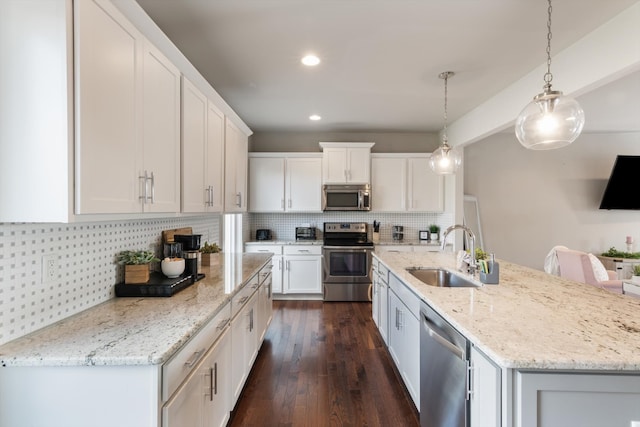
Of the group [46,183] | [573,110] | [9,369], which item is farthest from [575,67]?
[9,369]

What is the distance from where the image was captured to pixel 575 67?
238 cm

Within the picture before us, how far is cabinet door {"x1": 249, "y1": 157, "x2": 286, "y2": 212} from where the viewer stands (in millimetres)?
4875

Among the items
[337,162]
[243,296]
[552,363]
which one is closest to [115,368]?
[243,296]

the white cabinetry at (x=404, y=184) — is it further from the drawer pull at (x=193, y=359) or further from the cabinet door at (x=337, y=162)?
the drawer pull at (x=193, y=359)

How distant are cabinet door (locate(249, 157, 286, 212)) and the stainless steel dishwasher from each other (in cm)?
339

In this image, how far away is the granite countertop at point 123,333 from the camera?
103cm

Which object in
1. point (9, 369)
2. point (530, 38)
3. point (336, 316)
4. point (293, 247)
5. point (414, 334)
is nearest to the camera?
point (9, 369)

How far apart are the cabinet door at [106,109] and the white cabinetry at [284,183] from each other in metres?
3.38

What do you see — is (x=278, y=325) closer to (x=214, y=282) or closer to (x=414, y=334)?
(x=214, y=282)

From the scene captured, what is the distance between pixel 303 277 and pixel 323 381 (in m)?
2.24

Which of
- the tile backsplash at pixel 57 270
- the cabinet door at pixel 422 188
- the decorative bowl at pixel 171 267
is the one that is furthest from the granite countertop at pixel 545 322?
the cabinet door at pixel 422 188

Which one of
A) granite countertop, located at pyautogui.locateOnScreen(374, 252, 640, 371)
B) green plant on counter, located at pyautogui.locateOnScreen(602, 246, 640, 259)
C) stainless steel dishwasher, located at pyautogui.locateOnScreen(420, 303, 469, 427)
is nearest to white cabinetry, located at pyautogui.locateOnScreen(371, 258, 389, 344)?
granite countertop, located at pyautogui.locateOnScreen(374, 252, 640, 371)

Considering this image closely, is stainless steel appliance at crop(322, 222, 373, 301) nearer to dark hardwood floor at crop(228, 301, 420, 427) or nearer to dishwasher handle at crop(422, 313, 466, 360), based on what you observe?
dark hardwood floor at crop(228, 301, 420, 427)

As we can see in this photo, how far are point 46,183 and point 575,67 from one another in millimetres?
3335
